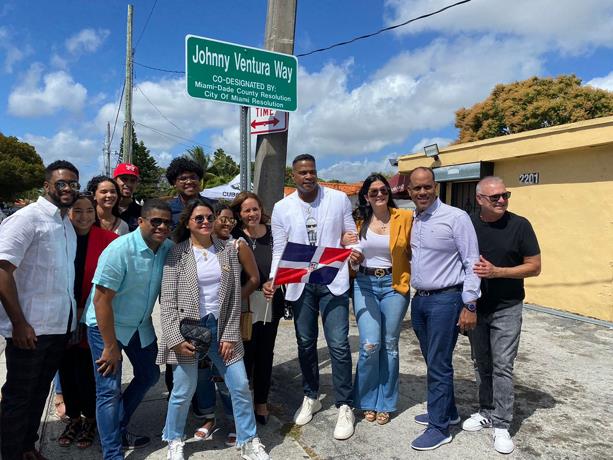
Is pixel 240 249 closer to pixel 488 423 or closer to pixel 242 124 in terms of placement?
pixel 242 124

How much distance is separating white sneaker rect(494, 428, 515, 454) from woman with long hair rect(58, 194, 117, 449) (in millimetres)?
2913

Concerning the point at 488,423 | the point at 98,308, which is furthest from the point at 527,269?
the point at 98,308

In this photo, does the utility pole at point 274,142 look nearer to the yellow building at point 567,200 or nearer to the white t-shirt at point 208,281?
the white t-shirt at point 208,281

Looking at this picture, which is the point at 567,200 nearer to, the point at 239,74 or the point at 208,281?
the point at 239,74

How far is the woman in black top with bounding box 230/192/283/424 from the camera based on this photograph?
11.6 feet

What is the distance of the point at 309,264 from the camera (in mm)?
3500

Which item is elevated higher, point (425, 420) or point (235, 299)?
point (235, 299)

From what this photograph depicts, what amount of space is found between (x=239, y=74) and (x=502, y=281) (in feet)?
9.29

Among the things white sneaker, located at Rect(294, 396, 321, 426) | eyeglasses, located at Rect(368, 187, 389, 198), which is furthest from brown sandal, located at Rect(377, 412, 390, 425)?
eyeglasses, located at Rect(368, 187, 389, 198)

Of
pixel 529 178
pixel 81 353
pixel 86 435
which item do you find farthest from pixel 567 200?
pixel 86 435

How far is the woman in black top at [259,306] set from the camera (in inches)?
139

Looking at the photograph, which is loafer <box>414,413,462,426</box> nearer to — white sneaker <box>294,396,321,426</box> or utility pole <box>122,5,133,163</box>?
white sneaker <box>294,396,321,426</box>

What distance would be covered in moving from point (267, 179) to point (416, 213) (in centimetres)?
173

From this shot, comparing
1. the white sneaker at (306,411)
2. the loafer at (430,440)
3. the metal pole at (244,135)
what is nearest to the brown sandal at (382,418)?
the loafer at (430,440)
